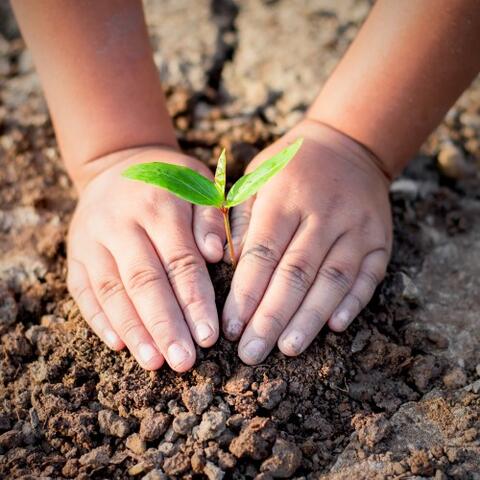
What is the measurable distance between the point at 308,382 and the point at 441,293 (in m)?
0.57

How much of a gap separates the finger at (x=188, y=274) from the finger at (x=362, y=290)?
1.05 feet

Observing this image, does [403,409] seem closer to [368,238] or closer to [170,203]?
[368,238]

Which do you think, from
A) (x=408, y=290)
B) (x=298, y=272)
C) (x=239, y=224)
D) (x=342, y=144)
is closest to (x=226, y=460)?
(x=298, y=272)

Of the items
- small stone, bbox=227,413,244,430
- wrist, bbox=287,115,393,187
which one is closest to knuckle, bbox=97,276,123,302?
small stone, bbox=227,413,244,430

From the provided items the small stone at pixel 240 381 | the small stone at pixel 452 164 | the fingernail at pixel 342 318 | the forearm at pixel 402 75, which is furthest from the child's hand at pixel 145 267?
the small stone at pixel 452 164

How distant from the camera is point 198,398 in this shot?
54.5 inches

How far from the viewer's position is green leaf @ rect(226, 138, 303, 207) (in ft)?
4.33

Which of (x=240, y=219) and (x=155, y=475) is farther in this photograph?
(x=240, y=219)

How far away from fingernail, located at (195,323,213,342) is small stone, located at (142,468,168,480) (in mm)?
301

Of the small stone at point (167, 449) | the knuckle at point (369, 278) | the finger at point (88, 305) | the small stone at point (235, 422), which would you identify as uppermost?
the knuckle at point (369, 278)

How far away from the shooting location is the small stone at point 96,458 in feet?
4.35

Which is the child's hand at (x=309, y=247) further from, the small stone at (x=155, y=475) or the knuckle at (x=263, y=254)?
the small stone at (x=155, y=475)

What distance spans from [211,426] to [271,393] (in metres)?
0.16

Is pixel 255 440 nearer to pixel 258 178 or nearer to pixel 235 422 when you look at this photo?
pixel 235 422
